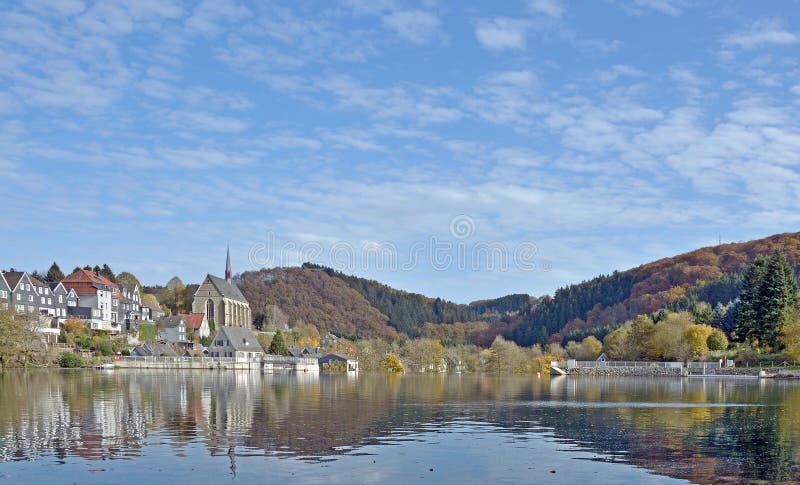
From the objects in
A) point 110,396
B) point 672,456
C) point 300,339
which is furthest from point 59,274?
point 672,456

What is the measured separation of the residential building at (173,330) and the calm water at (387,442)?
90.8 meters

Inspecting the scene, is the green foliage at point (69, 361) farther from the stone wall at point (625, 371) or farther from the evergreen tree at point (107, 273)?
the stone wall at point (625, 371)

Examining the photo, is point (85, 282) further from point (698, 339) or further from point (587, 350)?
point (698, 339)

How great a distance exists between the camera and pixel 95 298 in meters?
123

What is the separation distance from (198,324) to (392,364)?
121 feet

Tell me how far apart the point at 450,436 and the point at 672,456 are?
826 centimetres

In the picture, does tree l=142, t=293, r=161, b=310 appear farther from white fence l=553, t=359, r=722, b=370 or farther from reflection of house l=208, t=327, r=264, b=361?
white fence l=553, t=359, r=722, b=370

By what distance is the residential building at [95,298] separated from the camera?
12188 cm

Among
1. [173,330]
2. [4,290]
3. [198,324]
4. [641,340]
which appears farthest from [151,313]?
[641,340]

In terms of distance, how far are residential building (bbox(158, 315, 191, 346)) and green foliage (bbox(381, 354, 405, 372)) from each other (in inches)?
1430

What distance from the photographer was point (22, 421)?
3084 centimetres

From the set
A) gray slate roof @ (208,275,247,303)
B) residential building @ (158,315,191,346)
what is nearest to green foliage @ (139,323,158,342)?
residential building @ (158,315,191,346)

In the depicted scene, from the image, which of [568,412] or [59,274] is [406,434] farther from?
[59,274]

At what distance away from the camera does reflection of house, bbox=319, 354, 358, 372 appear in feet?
447
